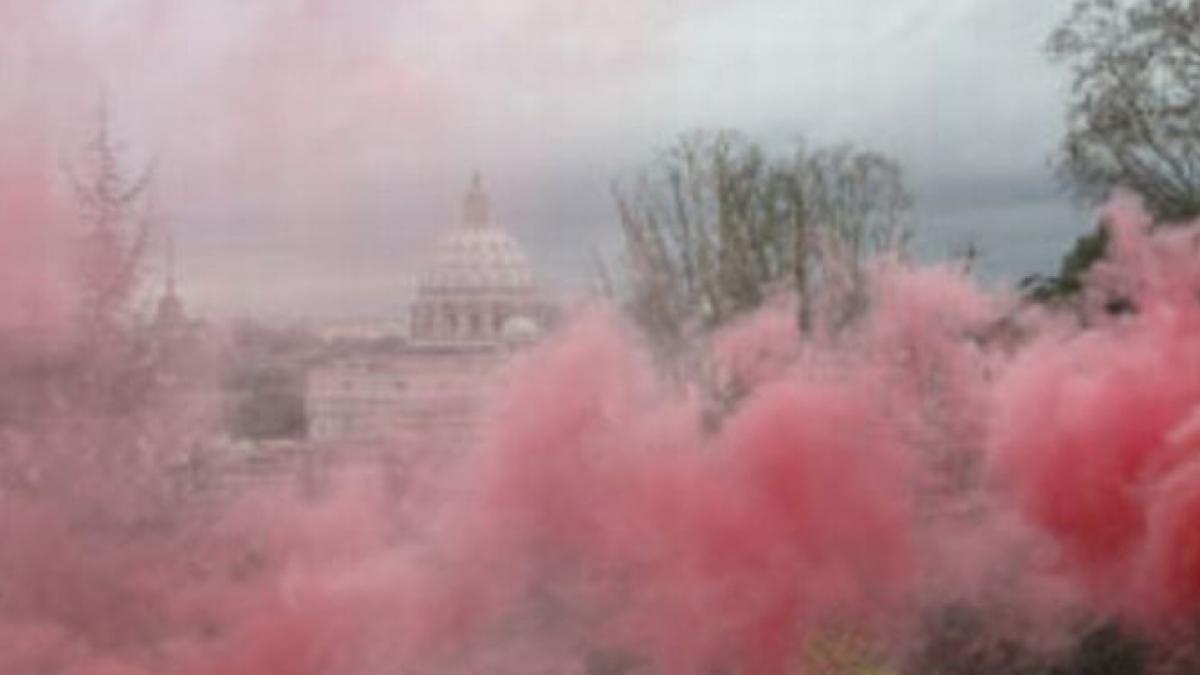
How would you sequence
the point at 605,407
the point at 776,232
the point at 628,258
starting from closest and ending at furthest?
the point at 605,407 < the point at 628,258 < the point at 776,232

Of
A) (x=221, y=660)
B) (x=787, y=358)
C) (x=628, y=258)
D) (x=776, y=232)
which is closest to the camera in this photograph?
(x=221, y=660)

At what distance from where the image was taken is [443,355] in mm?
19562

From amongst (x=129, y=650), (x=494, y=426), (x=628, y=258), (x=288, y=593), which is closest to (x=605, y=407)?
(x=494, y=426)

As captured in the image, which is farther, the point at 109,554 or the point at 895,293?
the point at 895,293

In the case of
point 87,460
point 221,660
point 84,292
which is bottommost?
point 221,660

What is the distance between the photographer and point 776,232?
29.3m

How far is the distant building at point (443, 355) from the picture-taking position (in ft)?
57.3

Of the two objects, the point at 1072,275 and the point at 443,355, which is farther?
the point at 1072,275

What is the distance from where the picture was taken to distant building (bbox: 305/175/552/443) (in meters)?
17.5

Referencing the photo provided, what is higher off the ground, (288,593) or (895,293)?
(895,293)

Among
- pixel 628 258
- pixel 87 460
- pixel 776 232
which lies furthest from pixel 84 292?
pixel 776 232

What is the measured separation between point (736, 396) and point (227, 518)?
364 cm

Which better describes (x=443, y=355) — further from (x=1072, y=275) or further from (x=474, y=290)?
(x=1072, y=275)

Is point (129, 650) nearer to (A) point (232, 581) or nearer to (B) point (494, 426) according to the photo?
(A) point (232, 581)
